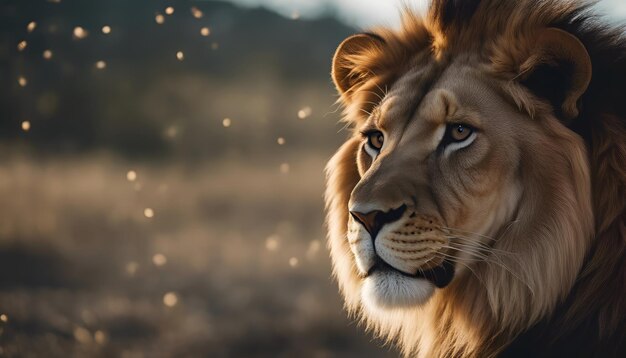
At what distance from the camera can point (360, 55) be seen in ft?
9.87

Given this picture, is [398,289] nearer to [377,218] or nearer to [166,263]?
[377,218]

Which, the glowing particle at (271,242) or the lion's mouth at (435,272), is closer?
the lion's mouth at (435,272)

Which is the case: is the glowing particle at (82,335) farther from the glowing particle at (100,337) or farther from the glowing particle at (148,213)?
the glowing particle at (148,213)

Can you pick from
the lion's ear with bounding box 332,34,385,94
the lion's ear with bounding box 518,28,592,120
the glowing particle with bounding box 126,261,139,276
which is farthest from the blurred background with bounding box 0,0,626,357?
the lion's ear with bounding box 518,28,592,120

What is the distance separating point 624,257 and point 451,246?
446 millimetres

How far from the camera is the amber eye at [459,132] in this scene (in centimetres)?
245

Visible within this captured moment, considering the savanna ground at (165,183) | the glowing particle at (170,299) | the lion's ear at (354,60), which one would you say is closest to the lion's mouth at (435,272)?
the lion's ear at (354,60)

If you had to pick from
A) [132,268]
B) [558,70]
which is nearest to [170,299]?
[132,268]

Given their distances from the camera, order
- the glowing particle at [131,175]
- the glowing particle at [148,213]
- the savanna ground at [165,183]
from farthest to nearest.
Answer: the glowing particle at [131,175] → the glowing particle at [148,213] → the savanna ground at [165,183]

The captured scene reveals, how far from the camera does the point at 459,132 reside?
2.46 m

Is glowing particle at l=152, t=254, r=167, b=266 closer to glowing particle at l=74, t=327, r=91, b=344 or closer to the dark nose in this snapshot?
glowing particle at l=74, t=327, r=91, b=344

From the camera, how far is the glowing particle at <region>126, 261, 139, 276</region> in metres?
7.14

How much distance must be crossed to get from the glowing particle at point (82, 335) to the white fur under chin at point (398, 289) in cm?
432

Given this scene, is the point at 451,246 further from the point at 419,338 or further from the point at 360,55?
the point at 360,55
